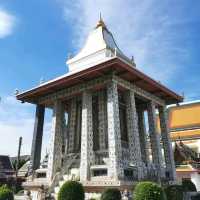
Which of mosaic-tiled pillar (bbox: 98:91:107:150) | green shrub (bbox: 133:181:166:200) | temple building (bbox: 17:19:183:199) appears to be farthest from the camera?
mosaic-tiled pillar (bbox: 98:91:107:150)

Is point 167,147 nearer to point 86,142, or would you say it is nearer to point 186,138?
point 86,142

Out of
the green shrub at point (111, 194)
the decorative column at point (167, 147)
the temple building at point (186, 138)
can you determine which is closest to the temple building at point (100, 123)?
the decorative column at point (167, 147)

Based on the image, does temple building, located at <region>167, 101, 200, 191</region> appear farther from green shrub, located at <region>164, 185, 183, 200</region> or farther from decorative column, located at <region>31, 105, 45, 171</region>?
decorative column, located at <region>31, 105, 45, 171</region>

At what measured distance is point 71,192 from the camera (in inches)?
537

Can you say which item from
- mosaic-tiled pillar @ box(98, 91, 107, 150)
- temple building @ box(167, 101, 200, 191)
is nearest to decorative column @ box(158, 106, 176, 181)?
temple building @ box(167, 101, 200, 191)

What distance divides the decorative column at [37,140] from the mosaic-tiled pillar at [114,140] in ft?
22.6

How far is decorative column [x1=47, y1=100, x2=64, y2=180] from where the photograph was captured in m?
19.1

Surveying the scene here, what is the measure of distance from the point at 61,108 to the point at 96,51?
4.92 metres

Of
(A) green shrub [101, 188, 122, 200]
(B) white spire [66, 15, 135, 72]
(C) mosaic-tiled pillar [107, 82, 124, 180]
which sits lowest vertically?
(A) green shrub [101, 188, 122, 200]

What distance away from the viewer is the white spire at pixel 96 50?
20828 millimetres

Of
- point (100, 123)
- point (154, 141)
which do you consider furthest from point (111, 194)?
point (154, 141)

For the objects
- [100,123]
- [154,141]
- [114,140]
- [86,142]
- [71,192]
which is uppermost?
[100,123]

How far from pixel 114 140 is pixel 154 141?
519cm

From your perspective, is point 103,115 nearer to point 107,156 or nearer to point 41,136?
point 107,156
